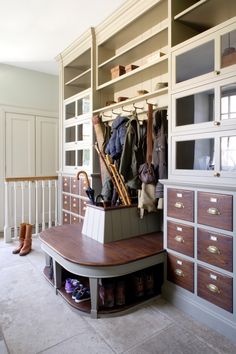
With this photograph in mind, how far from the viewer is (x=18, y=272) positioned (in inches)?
105

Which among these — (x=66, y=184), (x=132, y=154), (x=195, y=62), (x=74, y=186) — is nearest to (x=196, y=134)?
(x=195, y=62)

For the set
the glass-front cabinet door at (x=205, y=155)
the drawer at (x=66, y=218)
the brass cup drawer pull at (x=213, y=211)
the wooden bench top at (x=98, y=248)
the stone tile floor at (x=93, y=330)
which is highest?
the glass-front cabinet door at (x=205, y=155)

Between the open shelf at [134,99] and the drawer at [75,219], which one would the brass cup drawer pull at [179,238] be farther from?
the drawer at [75,219]

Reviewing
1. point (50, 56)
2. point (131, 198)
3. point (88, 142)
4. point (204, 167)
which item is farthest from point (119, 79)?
point (50, 56)

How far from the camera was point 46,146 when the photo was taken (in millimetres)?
4707

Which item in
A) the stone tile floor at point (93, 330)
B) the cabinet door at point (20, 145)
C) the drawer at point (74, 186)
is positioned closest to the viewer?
the stone tile floor at point (93, 330)

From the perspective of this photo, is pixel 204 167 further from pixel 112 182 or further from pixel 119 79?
pixel 119 79

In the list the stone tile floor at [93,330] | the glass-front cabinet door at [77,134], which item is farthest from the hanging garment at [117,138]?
the stone tile floor at [93,330]

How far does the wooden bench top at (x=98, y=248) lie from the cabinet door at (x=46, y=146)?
7.33 feet

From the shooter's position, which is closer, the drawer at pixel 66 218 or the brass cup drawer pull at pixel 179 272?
the brass cup drawer pull at pixel 179 272

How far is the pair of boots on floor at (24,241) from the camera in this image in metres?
3.21

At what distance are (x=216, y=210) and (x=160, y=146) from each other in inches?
31.8

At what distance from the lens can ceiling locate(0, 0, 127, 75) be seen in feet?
8.48

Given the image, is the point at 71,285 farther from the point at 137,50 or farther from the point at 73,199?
the point at 137,50
